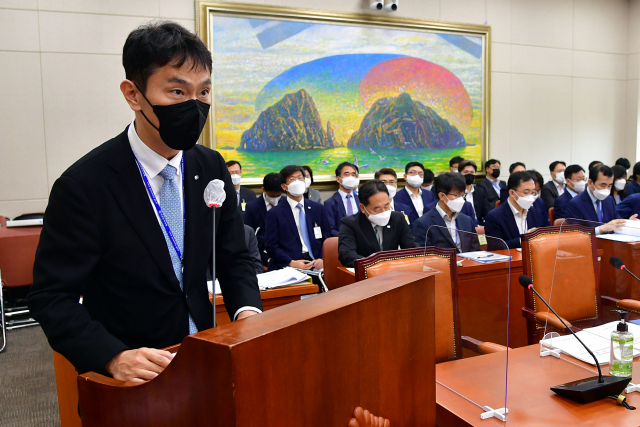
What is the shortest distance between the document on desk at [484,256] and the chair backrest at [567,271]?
3.69ft

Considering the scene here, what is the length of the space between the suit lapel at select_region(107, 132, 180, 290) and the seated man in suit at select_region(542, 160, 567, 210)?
Result: 695cm

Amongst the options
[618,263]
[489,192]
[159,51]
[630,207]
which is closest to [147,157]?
[159,51]

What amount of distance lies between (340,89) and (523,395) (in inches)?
244

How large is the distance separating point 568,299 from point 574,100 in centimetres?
741

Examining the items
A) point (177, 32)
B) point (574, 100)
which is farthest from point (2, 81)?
point (574, 100)

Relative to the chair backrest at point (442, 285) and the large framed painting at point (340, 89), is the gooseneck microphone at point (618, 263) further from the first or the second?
the large framed painting at point (340, 89)

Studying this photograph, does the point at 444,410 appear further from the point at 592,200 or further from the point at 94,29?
the point at 94,29

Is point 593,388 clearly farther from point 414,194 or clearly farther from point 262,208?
point 414,194

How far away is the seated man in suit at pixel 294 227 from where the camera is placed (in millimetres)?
4730

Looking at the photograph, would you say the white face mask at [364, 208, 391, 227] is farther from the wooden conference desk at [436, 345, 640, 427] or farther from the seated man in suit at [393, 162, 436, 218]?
the seated man in suit at [393, 162, 436, 218]

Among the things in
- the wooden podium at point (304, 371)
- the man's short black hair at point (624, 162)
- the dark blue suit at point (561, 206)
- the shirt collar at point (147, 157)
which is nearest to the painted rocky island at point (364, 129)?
the dark blue suit at point (561, 206)

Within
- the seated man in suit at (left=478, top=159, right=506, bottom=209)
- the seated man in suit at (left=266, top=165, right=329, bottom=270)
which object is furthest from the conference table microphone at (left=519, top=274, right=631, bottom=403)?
the seated man in suit at (left=478, top=159, right=506, bottom=209)

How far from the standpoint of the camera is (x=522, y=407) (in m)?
1.37

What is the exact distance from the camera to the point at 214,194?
120 cm
